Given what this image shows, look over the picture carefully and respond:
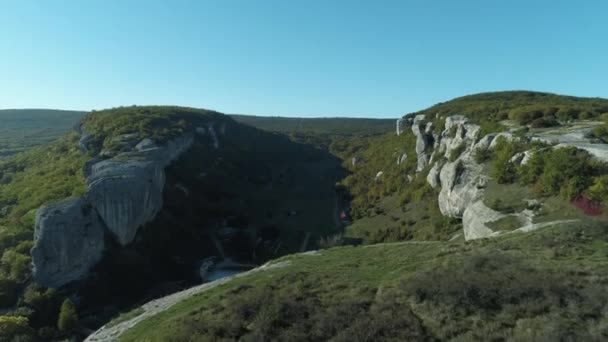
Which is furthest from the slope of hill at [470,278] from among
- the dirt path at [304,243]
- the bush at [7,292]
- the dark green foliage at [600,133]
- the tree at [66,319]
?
the bush at [7,292]

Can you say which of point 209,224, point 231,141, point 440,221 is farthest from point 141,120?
point 440,221

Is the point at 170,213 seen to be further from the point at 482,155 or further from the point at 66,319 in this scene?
the point at 482,155

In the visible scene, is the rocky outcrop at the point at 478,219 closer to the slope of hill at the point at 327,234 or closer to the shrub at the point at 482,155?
the slope of hill at the point at 327,234

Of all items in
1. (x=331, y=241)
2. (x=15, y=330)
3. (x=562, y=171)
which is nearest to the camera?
(x=562, y=171)

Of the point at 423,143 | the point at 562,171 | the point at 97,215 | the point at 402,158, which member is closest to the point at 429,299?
the point at 562,171

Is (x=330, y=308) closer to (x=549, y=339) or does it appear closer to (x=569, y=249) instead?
(x=549, y=339)

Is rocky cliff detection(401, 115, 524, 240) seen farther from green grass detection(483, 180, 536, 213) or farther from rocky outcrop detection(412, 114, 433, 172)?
green grass detection(483, 180, 536, 213)
